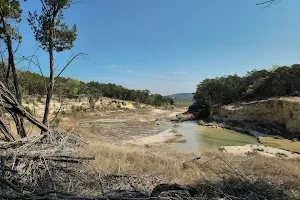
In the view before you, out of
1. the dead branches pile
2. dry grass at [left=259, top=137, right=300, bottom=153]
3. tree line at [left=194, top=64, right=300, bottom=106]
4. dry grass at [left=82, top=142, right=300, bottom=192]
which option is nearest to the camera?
the dead branches pile

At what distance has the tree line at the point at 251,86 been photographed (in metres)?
34.4

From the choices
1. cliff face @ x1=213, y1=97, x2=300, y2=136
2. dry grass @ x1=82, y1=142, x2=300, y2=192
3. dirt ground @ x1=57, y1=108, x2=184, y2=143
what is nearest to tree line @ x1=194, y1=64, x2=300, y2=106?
cliff face @ x1=213, y1=97, x2=300, y2=136

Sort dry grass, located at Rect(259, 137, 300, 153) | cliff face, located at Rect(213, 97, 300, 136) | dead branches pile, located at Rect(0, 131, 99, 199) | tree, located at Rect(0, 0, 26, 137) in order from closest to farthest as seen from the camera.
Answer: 1. dead branches pile, located at Rect(0, 131, 99, 199)
2. tree, located at Rect(0, 0, 26, 137)
3. dry grass, located at Rect(259, 137, 300, 153)
4. cliff face, located at Rect(213, 97, 300, 136)

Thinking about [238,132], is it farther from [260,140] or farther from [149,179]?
[149,179]

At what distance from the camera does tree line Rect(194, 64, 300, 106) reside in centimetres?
3441

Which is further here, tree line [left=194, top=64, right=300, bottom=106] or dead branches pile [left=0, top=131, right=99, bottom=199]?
tree line [left=194, top=64, right=300, bottom=106]

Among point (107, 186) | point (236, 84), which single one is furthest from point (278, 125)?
point (107, 186)

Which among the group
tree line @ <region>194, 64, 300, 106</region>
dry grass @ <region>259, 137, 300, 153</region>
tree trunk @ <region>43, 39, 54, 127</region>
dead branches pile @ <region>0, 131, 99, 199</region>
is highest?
tree line @ <region>194, 64, 300, 106</region>

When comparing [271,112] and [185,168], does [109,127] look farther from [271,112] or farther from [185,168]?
[185,168]

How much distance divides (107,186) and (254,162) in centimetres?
548

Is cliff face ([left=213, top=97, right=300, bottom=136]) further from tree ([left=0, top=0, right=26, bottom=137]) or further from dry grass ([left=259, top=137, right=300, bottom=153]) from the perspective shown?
tree ([left=0, top=0, right=26, bottom=137])

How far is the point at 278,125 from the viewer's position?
29953 millimetres

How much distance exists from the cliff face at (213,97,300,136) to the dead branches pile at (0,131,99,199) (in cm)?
2763

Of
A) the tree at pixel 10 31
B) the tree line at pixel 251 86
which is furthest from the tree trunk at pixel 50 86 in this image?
the tree line at pixel 251 86
